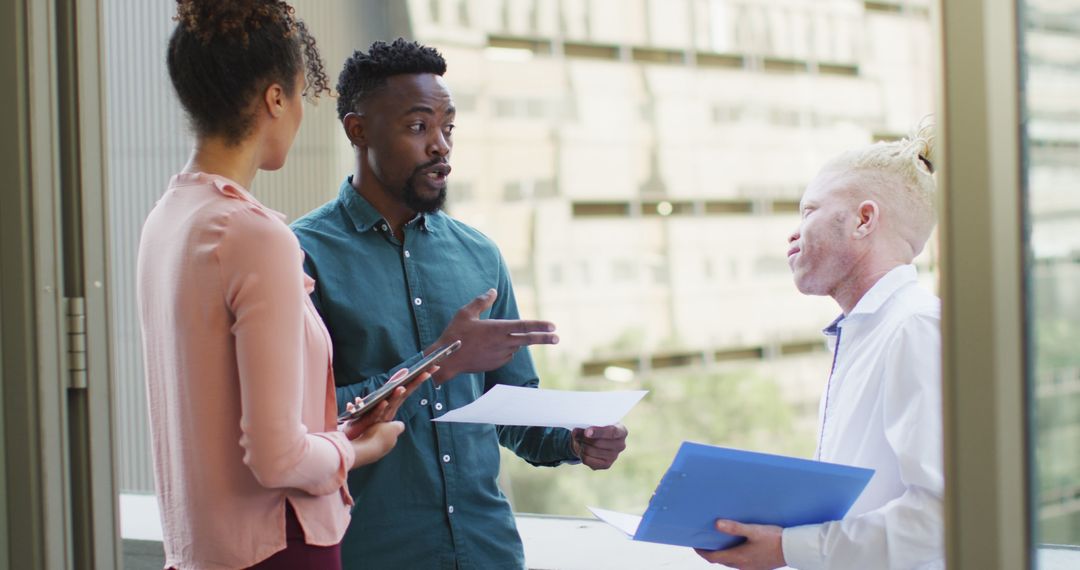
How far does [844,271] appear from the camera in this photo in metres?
1.63

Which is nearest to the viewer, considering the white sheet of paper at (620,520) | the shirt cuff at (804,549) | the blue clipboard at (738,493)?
the blue clipboard at (738,493)

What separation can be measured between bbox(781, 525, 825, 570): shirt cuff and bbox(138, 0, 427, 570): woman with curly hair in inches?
23.3

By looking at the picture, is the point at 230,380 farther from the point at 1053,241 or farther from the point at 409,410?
the point at 1053,241

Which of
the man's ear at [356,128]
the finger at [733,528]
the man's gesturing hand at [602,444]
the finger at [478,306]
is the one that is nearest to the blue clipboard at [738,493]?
the finger at [733,528]

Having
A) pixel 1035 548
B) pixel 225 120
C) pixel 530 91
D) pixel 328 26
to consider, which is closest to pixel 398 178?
pixel 225 120

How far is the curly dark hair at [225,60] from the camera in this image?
45.9 inches

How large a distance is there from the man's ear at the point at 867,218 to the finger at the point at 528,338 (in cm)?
50

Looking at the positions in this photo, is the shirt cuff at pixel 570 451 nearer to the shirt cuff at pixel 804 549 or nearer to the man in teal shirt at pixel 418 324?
the man in teal shirt at pixel 418 324

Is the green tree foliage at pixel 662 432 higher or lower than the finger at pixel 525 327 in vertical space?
lower

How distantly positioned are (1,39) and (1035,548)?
122 centimetres

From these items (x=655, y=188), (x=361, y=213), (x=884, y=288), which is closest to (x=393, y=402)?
(x=361, y=213)

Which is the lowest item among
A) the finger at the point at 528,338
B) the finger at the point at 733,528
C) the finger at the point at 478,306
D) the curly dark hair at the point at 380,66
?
the finger at the point at 733,528

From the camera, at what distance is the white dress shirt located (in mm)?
1355

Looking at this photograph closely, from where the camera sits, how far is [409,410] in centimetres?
173
